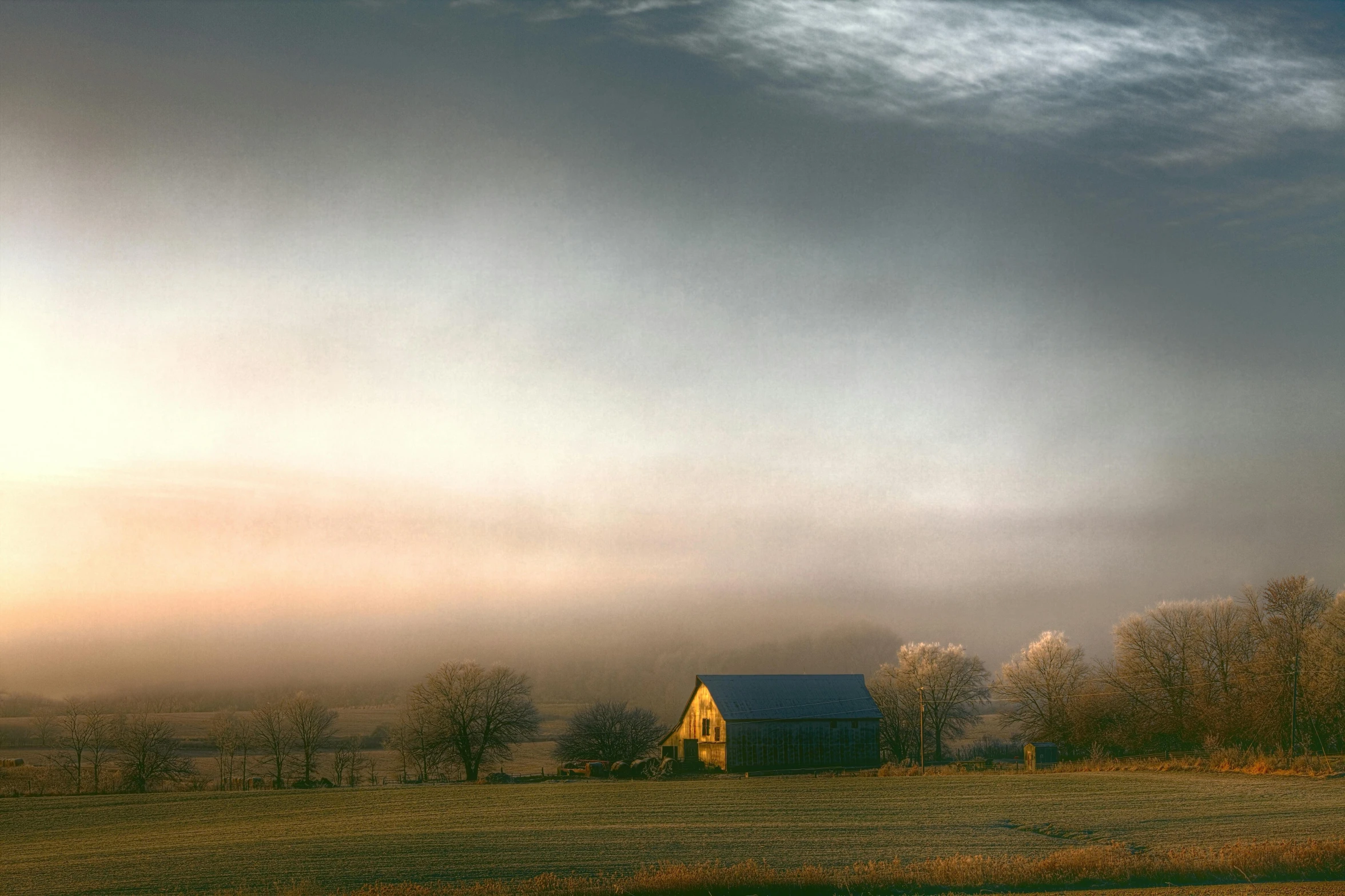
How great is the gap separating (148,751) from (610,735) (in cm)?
3744

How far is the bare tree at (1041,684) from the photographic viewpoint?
84.1 meters

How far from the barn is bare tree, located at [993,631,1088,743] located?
13.8 meters

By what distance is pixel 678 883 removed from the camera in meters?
22.0

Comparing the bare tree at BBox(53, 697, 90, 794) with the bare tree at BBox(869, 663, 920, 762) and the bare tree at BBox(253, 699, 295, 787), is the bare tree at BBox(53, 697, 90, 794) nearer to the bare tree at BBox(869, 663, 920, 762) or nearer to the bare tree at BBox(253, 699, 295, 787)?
the bare tree at BBox(253, 699, 295, 787)

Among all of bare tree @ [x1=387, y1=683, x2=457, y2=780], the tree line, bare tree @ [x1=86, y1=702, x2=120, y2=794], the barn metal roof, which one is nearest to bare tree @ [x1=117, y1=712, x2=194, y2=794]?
bare tree @ [x1=86, y1=702, x2=120, y2=794]

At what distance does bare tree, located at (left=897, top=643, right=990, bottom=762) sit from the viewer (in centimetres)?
9425

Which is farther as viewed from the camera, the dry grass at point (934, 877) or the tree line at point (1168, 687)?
the tree line at point (1168, 687)

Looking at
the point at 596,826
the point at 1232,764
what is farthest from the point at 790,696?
the point at 596,826

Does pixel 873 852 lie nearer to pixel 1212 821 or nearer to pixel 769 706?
pixel 1212 821

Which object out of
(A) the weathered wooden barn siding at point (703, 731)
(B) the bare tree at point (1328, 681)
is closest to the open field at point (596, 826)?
(B) the bare tree at point (1328, 681)

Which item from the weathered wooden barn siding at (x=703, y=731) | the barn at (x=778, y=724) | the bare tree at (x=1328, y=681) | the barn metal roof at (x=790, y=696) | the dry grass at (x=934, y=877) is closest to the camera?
the dry grass at (x=934, y=877)

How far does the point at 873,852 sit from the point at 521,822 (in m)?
15.6

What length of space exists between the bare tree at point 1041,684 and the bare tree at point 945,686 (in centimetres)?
581

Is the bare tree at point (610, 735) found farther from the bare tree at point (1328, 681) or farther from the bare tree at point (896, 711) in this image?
the bare tree at point (1328, 681)
